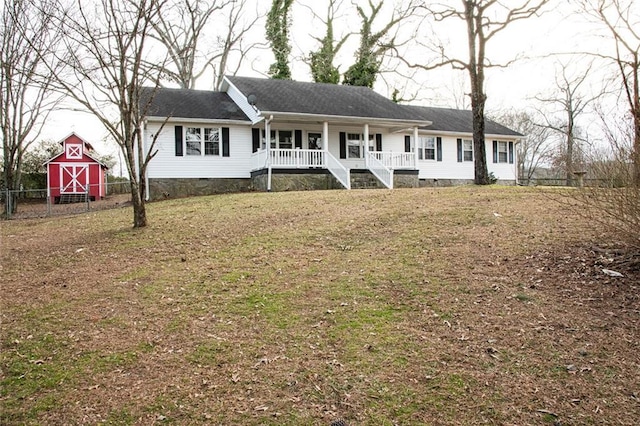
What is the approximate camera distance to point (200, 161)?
19812 mm

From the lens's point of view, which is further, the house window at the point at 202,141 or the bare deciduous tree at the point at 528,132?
the bare deciduous tree at the point at 528,132

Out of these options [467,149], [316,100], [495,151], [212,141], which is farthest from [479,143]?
[212,141]

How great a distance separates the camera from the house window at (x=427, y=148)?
2448 cm

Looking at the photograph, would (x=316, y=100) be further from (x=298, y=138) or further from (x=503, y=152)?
(x=503, y=152)

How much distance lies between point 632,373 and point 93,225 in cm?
1150

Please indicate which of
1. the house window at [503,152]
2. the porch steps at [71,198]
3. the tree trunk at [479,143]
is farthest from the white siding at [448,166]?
the porch steps at [71,198]

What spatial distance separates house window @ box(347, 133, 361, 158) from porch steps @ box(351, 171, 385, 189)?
2.08 metres

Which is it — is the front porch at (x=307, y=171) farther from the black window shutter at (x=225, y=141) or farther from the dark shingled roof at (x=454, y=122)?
the dark shingled roof at (x=454, y=122)

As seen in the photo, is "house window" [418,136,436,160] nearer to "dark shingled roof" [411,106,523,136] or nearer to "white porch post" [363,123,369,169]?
"dark shingled roof" [411,106,523,136]

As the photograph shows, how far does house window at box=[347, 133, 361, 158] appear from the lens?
22500 millimetres

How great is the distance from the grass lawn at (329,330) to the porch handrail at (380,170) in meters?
11.4

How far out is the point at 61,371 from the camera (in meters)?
4.14

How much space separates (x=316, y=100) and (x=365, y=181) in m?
4.81

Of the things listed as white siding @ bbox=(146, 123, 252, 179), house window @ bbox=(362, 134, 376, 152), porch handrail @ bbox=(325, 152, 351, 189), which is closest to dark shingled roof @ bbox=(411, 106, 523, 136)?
house window @ bbox=(362, 134, 376, 152)
